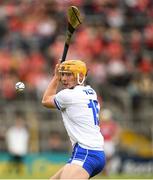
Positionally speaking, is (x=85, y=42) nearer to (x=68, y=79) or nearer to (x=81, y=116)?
(x=68, y=79)

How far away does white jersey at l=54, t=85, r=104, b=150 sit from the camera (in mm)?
8203

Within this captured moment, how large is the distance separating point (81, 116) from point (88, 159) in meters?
0.48

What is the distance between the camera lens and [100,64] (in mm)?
19156

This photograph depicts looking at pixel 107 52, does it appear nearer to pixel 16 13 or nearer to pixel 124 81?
pixel 124 81

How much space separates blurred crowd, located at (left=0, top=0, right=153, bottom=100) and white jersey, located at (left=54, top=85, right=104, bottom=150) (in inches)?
382

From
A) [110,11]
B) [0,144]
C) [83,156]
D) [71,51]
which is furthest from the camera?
[110,11]

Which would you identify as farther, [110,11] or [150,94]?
[110,11]

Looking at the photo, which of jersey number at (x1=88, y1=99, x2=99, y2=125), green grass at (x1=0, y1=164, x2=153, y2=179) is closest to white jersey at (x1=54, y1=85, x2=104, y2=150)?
jersey number at (x1=88, y1=99, x2=99, y2=125)

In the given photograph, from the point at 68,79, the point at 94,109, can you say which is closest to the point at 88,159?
the point at 94,109

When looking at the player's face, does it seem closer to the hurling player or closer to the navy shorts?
the hurling player

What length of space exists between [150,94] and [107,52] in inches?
71.9

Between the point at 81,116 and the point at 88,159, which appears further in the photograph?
the point at 81,116

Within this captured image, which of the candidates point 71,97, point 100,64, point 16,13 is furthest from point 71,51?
point 71,97

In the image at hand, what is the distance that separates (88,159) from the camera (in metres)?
8.09
